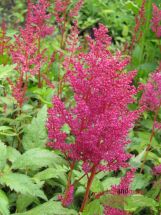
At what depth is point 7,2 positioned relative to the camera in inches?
333

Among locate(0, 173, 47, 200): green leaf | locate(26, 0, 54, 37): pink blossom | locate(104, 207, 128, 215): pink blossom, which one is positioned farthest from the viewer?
locate(26, 0, 54, 37): pink blossom

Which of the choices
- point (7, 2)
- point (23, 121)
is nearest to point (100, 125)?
point (23, 121)

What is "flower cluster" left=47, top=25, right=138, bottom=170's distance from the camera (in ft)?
6.98

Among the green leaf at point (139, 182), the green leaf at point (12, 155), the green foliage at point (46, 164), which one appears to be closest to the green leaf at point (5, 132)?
the green foliage at point (46, 164)

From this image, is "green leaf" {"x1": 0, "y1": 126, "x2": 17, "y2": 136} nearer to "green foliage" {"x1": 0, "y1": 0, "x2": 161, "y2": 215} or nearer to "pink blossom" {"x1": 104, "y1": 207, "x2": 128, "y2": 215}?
"green foliage" {"x1": 0, "y1": 0, "x2": 161, "y2": 215}

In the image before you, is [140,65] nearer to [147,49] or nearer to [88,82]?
[147,49]

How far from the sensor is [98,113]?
7.20 feet

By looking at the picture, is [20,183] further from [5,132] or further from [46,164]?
[5,132]

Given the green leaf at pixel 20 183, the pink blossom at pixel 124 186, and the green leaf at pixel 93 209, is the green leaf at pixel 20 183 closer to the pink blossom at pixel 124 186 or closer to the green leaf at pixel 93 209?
the green leaf at pixel 93 209

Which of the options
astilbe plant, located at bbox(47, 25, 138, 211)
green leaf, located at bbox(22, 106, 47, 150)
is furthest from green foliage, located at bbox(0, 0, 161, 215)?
astilbe plant, located at bbox(47, 25, 138, 211)

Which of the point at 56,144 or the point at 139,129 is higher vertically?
the point at 56,144

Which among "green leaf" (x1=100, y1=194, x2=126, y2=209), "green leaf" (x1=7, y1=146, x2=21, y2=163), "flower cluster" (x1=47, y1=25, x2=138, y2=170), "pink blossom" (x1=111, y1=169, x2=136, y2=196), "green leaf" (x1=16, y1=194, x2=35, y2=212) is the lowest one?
"green leaf" (x1=16, y1=194, x2=35, y2=212)

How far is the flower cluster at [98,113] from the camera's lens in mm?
2129

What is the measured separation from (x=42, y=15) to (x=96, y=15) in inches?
186
